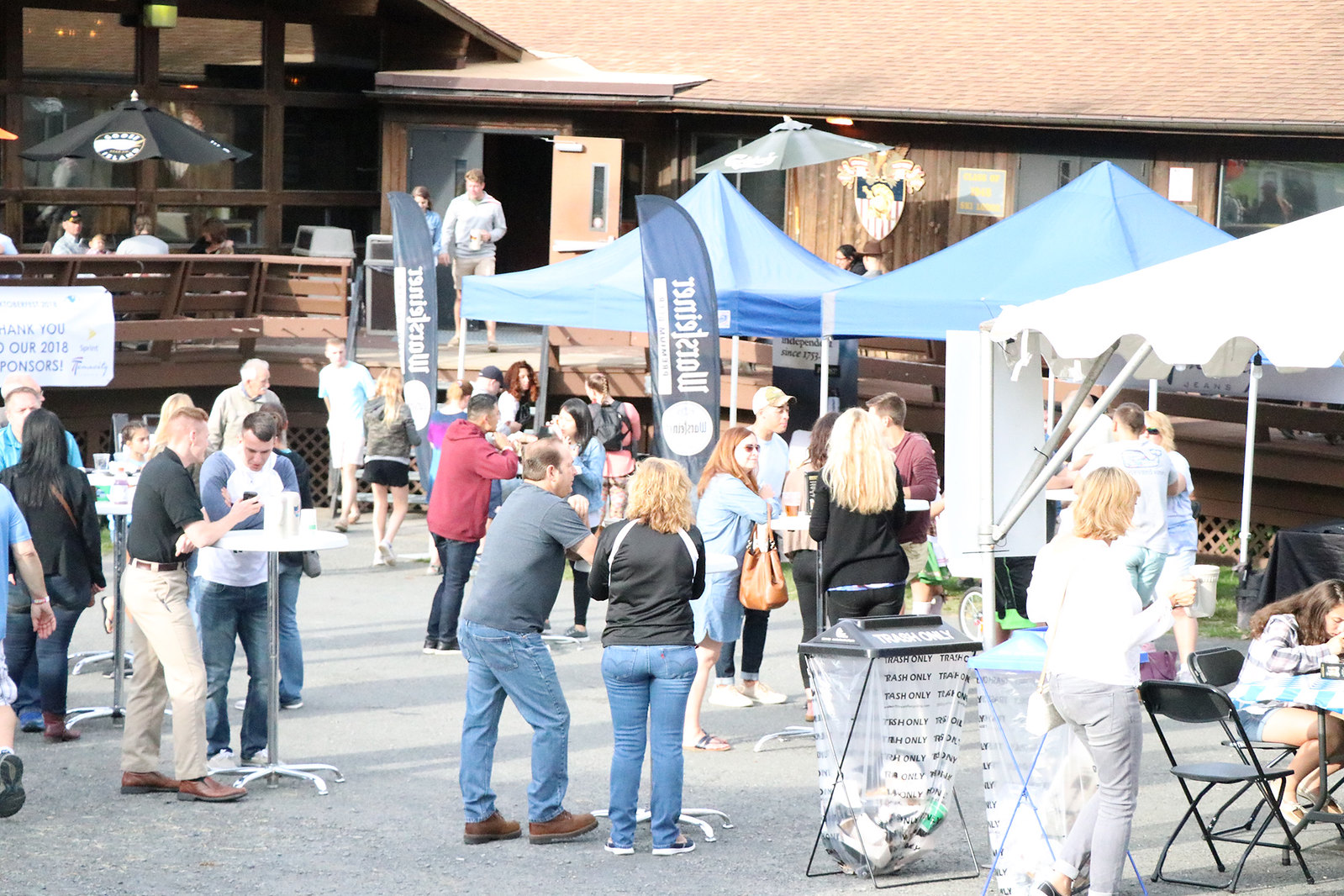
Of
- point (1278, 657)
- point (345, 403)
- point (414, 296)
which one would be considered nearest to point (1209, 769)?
point (1278, 657)

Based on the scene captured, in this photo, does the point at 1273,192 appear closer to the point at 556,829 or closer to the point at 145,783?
the point at 556,829

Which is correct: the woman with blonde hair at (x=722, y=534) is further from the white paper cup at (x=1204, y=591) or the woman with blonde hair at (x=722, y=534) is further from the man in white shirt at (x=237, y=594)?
the white paper cup at (x=1204, y=591)

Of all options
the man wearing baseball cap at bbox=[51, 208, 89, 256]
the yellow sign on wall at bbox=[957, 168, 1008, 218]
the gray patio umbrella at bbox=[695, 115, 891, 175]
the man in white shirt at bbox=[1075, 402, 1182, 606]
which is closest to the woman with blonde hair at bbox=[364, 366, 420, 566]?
the gray patio umbrella at bbox=[695, 115, 891, 175]

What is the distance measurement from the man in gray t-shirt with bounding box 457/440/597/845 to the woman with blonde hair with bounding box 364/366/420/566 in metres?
6.76

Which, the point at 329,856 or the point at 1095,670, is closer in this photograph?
the point at 1095,670

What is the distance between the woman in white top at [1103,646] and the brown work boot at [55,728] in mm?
5169

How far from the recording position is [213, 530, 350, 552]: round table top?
7.11 m

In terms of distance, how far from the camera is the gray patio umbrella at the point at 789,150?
16078mm

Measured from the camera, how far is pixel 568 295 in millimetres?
13328

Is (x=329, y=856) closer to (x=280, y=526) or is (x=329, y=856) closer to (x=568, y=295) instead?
(x=280, y=526)

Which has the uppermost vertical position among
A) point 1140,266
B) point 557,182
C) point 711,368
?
point 557,182

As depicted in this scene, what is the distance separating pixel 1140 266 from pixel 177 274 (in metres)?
9.04

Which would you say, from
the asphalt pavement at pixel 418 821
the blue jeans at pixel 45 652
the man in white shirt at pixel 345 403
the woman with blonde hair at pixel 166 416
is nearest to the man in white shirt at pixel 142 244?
the man in white shirt at pixel 345 403

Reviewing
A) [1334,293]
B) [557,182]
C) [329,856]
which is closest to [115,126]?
[557,182]
